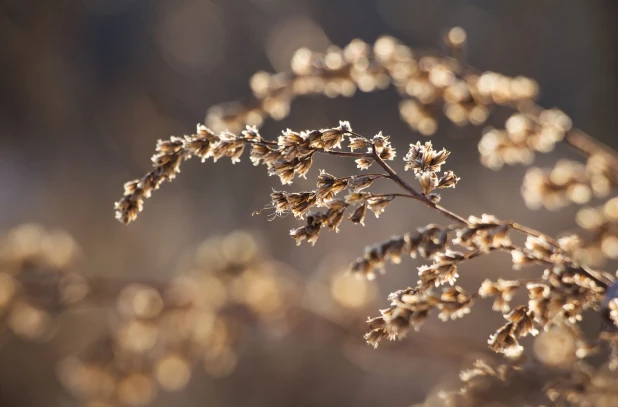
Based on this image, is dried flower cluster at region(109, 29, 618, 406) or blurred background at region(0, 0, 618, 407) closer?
dried flower cluster at region(109, 29, 618, 406)

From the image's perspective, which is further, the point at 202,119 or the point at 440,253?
the point at 202,119

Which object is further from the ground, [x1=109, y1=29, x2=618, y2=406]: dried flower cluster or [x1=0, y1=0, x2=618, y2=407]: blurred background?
[x1=0, y1=0, x2=618, y2=407]: blurred background

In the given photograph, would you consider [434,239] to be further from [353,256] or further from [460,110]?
[353,256]

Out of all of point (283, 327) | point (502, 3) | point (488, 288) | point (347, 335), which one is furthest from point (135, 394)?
point (502, 3)

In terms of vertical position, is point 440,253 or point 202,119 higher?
point 202,119

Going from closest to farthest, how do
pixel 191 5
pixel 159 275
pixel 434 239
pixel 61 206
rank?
1. pixel 434 239
2. pixel 159 275
3. pixel 61 206
4. pixel 191 5

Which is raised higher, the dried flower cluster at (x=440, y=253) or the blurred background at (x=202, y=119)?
the blurred background at (x=202, y=119)

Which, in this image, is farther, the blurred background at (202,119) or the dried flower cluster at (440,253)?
the blurred background at (202,119)

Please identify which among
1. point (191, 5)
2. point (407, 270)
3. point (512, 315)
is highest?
point (191, 5)
